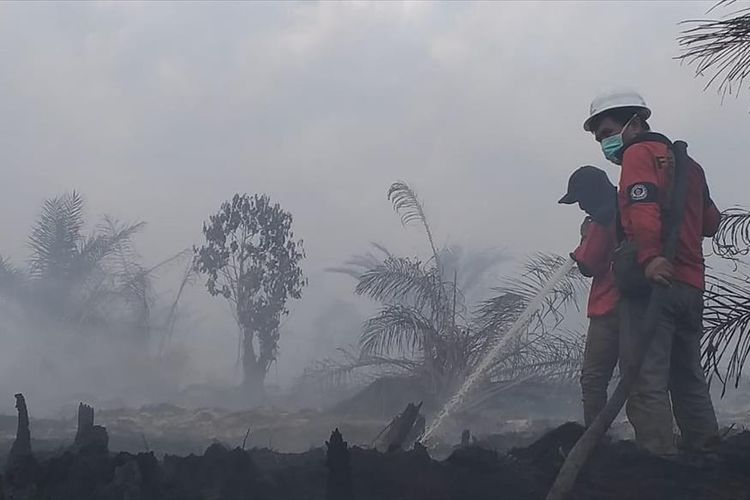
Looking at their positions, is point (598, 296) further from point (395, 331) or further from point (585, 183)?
point (395, 331)

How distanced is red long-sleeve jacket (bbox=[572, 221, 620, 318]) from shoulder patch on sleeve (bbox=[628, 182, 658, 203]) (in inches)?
32.2

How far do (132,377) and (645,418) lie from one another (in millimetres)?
24598

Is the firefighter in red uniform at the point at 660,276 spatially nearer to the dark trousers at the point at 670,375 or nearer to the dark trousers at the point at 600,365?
the dark trousers at the point at 670,375

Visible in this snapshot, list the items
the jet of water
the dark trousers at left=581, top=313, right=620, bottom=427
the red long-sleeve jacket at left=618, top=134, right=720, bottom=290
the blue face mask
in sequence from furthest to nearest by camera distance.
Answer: the jet of water → the dark trousers at left=581, top=313, right=620, bottom=427 → the blue face mask → the red long-sleeve jacket at left=618, top=134, right=720, bottom=290

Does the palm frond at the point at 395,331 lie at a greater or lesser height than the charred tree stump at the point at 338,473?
greater

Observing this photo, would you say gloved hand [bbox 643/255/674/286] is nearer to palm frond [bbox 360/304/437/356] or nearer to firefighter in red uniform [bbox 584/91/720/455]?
firefighter in red uniform [bbox 584/91/720/455]

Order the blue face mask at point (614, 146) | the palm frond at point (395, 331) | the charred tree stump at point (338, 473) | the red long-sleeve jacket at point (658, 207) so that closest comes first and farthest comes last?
the charred tree stump at point (338, 473)
the red long-sleeve jacket at point (658, 207)
the blue face mask at point (614, 146)
the palm frond at point (395, 331)

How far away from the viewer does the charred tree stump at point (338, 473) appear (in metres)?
3.15

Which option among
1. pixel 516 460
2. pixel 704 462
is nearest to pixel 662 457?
pixel 704 462

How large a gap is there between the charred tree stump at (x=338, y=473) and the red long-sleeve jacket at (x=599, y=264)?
6.84ft

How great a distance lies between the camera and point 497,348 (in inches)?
521

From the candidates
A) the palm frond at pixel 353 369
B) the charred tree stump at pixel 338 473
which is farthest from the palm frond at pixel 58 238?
the charred tree stump at pixel 338 473

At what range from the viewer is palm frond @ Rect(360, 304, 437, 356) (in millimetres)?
14773

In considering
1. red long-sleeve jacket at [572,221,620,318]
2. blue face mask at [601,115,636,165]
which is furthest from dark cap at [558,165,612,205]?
blue face mask at [601,115,636,165]
